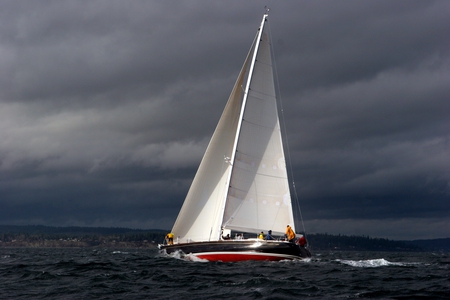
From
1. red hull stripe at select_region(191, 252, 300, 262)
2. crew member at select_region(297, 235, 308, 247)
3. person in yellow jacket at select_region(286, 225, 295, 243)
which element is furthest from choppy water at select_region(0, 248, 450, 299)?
crew member at select_region(297, 235, 308, 247)

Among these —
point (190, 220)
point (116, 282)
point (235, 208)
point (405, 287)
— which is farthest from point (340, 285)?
point (190, 220)

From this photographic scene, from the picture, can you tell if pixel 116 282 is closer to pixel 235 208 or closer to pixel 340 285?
pixel 340 285

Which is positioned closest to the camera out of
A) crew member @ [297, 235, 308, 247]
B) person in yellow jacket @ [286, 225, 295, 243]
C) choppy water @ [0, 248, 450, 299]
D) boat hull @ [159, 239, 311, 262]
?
choppy water @ [0, 248, 450, 299]

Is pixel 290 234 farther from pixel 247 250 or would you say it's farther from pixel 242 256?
pixel 242 256

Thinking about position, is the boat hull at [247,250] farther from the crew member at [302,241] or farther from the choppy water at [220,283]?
the crew member at [302,241]

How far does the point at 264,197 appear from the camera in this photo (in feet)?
123

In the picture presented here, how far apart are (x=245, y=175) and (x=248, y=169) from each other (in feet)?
1.48

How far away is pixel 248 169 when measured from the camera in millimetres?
37219

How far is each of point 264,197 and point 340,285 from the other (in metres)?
13.6

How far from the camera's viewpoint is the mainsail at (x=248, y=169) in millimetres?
37000

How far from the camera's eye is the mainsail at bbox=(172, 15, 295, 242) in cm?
3700

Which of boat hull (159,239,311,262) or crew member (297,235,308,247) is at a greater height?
crew member (297,235,308,247)

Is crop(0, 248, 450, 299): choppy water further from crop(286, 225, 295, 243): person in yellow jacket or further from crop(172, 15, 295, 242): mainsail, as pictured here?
crop(172, 15, 295, 242): mainsail

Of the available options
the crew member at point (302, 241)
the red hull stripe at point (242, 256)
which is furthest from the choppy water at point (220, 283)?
the crew member at point (302, 241)
